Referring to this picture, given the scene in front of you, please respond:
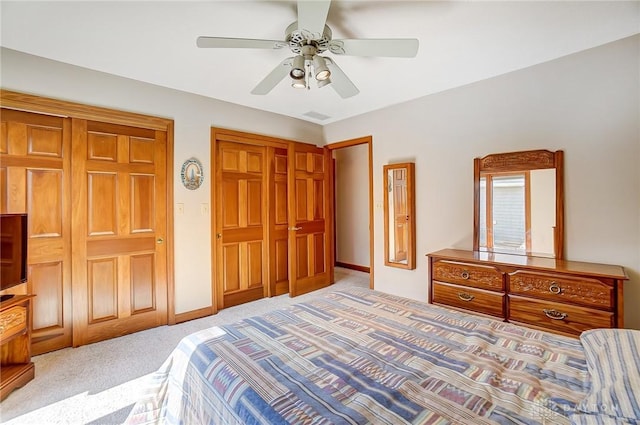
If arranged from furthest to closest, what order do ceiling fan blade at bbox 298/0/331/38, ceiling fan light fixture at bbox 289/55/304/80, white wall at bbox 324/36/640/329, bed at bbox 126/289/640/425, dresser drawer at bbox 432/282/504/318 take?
dresser drawer at bbox 432/282/504/318 → white wall at bbox 324/36/640/329 → ceiling fan light fixture at bbox 289/55/304/80 → ceiling fan blade at bbox 298/0/331/38 → bed at bbox 126/289/640/425

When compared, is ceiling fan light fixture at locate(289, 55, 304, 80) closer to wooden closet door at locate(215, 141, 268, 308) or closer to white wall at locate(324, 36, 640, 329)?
wooden closet door at locate(215, 141, 268, 308)

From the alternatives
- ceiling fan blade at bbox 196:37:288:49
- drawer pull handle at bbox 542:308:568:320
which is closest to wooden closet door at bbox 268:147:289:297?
ceiling fan blade at bbox 196:37:288:49

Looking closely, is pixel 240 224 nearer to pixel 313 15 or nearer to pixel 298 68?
pixel 298 68

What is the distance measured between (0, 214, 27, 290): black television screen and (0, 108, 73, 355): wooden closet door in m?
0.38

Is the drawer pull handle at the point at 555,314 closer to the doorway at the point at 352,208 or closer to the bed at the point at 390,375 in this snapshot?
the bed at the point at 390,375

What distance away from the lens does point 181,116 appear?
3193 millimetres

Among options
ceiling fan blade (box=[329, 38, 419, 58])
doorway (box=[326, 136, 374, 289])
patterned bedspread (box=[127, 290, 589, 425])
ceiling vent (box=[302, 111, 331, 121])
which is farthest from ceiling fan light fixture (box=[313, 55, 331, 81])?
doorway (box=[326, 136, 374, 289])

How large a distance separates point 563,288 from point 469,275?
657mm

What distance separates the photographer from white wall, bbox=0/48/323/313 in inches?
99.0

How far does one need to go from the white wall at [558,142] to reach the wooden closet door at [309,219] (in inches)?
48.2

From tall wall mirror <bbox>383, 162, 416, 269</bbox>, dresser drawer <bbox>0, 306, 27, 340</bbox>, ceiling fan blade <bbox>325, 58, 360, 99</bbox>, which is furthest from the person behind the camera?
→ tall wall mirror <bbox>383, 162, 416, 269</bbox>

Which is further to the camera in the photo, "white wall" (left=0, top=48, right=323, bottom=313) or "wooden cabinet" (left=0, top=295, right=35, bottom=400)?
"white wall" (left=0, top=48, right=323, bottom=313)

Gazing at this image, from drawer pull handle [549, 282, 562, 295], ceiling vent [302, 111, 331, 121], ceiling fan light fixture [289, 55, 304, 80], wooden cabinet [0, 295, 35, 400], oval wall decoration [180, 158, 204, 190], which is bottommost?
wooden cabinet [0, 295, 35, 400]

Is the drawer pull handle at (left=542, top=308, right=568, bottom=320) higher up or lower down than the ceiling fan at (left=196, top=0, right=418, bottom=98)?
lower down
